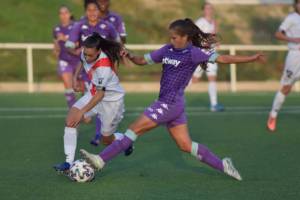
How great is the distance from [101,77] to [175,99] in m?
1.04

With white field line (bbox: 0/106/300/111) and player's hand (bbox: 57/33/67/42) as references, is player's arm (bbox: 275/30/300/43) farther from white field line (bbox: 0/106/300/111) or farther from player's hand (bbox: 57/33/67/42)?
player's hand (bbox: 57/33/67/42)

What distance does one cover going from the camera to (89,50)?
9055 millimetres

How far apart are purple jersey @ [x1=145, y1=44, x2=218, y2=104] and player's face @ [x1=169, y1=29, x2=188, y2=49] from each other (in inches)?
2.1

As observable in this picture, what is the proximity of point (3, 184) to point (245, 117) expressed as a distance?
27.0ft

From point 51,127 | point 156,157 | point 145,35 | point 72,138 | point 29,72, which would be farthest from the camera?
point 145,35

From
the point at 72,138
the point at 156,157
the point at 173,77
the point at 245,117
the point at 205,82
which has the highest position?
the point at 173,77

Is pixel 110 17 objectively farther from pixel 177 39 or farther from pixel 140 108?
pixel 140 108

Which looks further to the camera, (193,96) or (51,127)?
(193,96)

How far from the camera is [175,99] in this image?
8.48 metres

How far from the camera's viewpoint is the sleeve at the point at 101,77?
905 centimetres

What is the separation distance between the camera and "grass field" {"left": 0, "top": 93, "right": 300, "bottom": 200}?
308 inches

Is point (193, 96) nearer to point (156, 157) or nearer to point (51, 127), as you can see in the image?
point (51, 127)

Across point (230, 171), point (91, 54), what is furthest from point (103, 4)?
point (230, 171)

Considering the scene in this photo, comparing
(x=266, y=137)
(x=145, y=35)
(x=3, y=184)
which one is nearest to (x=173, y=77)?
(x=3, y=184)
